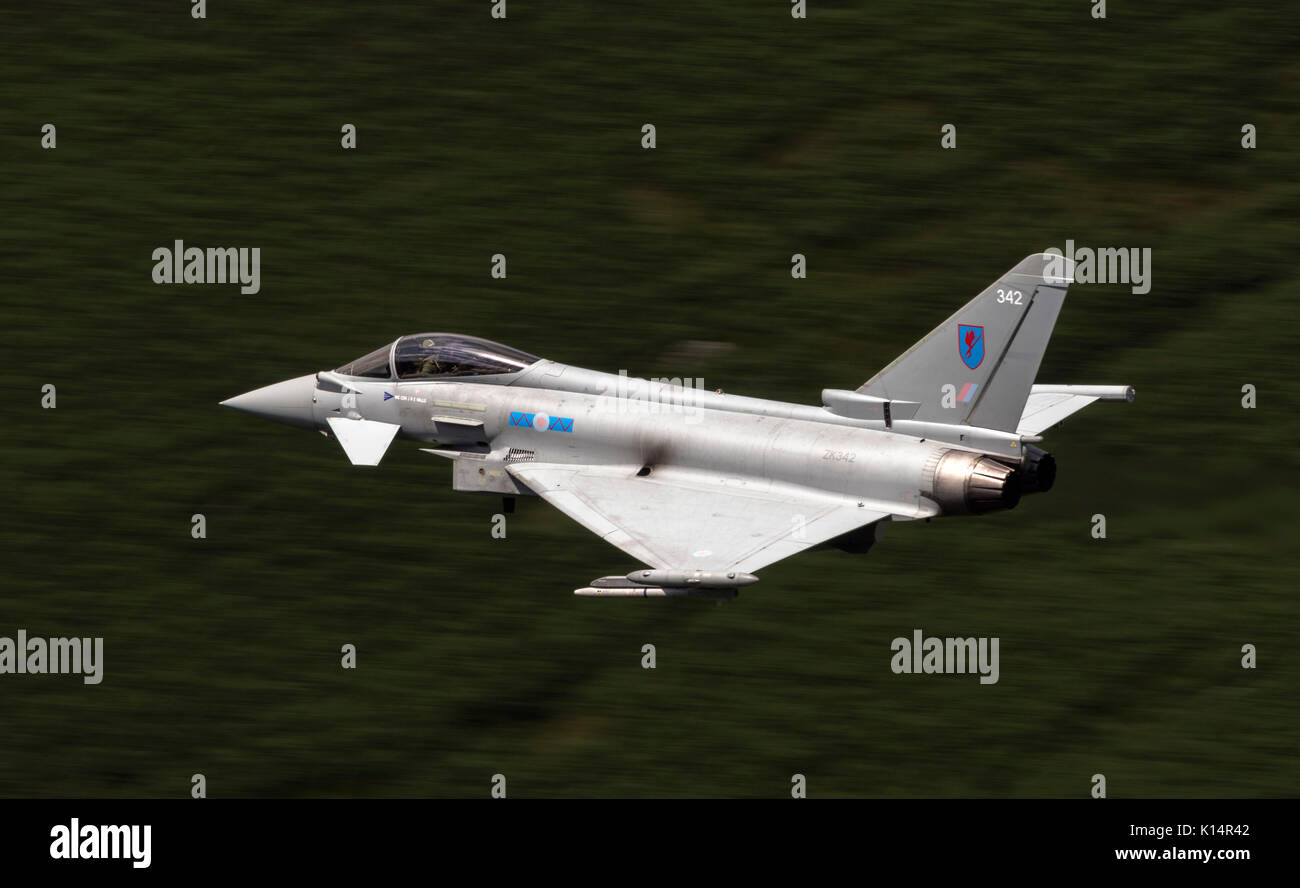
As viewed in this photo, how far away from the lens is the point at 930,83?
45.0 metres

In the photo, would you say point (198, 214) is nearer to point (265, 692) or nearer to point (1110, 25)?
point (265, 692)

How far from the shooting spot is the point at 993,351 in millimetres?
29688

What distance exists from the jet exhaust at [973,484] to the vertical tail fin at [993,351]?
0.83 meters

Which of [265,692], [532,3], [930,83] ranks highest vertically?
[532,3]

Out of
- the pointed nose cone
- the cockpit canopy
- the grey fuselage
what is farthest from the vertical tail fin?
the pointed nose cone

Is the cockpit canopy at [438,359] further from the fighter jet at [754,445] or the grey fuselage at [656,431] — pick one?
the grey fuselage at [656,431]

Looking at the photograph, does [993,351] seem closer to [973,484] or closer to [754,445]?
[973,484]

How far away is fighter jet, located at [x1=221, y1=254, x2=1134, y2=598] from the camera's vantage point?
29234 mm

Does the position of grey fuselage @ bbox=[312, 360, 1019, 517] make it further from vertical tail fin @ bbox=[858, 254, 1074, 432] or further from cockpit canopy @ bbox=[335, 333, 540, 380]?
vertical tail fin @ bbox=[858, 254, 1074, 432]

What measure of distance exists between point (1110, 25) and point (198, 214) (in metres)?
22.6

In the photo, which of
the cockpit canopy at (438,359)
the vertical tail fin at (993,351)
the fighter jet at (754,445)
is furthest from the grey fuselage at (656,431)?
the vertical tail fin at (993,351)

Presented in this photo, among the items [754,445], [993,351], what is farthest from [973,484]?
[754,445]

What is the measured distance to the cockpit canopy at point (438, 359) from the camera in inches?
1330

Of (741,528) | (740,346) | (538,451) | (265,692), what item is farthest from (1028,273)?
(265,692)
